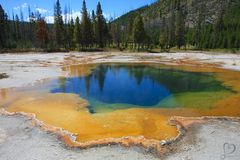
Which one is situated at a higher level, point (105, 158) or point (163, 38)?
point (163, 38)

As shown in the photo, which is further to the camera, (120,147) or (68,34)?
(68,34)

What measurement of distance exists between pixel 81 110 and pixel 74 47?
2308 inches

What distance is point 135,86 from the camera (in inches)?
1016

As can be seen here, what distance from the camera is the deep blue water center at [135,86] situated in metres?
20.2

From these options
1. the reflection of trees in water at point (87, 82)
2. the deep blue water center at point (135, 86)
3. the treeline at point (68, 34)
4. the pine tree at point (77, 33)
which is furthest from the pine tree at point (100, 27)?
the reflection of trees in water at point (87, 82)

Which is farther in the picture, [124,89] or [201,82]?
[201,82]

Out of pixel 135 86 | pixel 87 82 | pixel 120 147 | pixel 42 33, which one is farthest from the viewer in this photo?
pixel 42 33

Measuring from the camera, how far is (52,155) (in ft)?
32.7

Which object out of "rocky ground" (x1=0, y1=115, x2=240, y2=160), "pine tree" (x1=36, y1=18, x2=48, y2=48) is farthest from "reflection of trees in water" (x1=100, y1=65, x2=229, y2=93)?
"pine tree" (x1=36, y1=18, x2=48, y2=48)

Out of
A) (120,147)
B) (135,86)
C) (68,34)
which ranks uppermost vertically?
(68,34)

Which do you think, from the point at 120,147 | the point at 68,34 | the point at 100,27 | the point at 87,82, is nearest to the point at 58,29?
the point at 68,34

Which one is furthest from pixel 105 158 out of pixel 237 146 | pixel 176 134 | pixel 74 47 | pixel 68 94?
pixel 74 47

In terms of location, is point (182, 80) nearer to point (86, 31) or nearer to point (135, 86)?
point (135, 86)

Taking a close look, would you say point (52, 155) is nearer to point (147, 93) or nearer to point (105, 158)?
point (105, 158)
